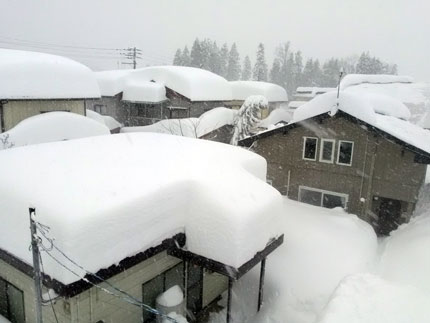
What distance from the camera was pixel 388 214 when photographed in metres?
15.1

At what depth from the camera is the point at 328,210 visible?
1475cm

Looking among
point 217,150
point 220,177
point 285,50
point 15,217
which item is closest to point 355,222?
point 217,150

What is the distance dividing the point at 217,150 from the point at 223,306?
205 inches

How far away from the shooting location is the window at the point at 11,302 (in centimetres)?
809

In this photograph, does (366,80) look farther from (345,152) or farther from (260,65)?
(260,65)

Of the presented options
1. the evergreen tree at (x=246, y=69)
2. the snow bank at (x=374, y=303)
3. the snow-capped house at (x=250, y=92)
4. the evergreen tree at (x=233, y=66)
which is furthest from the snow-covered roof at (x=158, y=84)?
the evergreen tree at (x=246, y=69)

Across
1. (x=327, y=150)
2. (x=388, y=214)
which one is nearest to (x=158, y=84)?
(x=327, y=150)

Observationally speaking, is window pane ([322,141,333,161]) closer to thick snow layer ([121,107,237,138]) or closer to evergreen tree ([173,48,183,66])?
thick snow layer ([121,107,237,138])

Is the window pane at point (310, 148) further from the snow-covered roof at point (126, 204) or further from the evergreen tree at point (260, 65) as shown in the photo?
the evergreen tree at point (260, 65)

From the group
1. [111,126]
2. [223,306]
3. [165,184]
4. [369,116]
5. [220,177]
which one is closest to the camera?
[165,184]

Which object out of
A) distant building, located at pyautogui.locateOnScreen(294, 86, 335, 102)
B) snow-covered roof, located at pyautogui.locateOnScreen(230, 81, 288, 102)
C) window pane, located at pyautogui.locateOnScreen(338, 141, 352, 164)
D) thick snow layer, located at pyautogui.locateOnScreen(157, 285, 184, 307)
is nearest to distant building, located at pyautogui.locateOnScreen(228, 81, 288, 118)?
snow-covered roof, located at pyautogui.locateOnScreen(230, 81, 288, 102)

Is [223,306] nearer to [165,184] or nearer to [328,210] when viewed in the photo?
[165,184]

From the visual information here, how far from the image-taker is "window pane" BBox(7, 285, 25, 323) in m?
8.05

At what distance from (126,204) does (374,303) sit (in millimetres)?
5141
